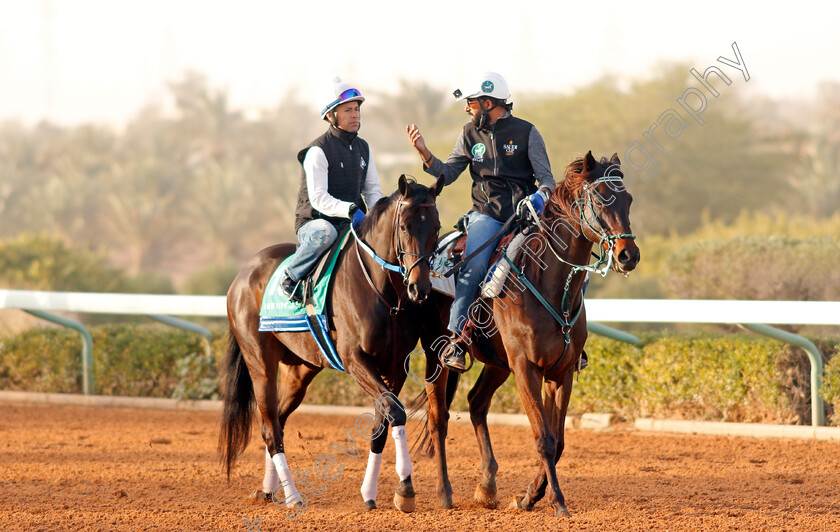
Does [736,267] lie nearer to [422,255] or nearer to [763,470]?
[763,470]

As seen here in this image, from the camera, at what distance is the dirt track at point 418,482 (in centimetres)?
550

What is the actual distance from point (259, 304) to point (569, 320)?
2410 mm

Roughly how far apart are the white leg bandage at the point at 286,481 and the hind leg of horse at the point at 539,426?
1.50 m

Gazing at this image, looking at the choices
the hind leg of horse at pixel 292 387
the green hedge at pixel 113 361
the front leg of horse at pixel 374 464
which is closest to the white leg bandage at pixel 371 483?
the front leg of horse at pixel 374 464

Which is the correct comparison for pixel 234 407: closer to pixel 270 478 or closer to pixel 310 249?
pixel 270 478

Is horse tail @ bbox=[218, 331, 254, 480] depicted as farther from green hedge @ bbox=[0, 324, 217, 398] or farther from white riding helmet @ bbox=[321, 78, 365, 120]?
green hedge @ bbox=[0, 324, 217, 398]

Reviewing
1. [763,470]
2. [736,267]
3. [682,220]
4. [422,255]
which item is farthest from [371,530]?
[682,220]

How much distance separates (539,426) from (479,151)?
6.37ft

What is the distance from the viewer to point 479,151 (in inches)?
255

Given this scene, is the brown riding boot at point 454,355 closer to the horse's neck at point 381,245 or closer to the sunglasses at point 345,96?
the horse's neck at point 381,245

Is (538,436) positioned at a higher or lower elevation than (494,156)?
lower

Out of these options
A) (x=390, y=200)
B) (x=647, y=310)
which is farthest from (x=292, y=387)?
(x=647, y=310)

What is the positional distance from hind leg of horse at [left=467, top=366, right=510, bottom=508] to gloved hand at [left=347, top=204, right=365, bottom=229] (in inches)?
54.9

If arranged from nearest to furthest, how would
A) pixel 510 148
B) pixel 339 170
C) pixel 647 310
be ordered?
pixel 510 148 → pixel 339 170 → pixel 647 310
